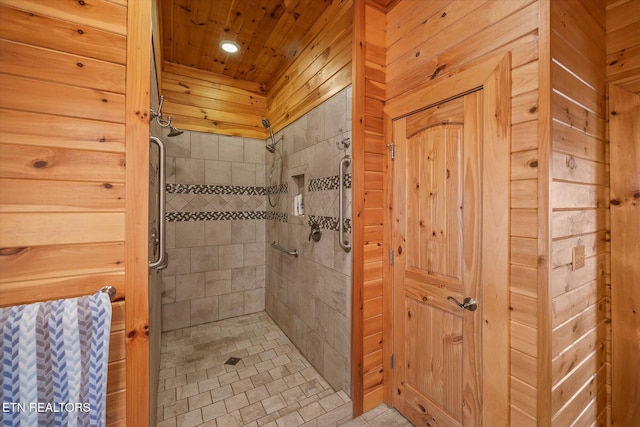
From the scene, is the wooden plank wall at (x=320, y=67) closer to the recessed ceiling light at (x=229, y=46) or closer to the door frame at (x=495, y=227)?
the recessed ceiling light at (x=229, y=46)

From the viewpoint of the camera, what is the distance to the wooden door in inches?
52.4

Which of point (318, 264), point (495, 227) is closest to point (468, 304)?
point (495, 227)

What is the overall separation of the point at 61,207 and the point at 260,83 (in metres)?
3.05

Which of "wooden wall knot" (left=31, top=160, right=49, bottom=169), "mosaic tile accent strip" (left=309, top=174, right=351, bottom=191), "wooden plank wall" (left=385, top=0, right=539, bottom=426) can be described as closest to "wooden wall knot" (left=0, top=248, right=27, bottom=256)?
"wooden wall knot" (left=31, top=160, right=49, bottom=169)

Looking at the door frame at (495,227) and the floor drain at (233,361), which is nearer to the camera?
the door frame at (495,227)

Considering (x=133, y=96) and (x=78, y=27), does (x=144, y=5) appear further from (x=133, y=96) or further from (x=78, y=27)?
(x=133, y=96)

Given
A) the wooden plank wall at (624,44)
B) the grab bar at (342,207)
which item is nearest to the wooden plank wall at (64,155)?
the grab bar at (342,207)

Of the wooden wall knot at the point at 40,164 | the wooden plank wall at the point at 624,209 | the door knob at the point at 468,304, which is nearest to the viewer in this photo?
the wooden wall knot at the point at 40,164

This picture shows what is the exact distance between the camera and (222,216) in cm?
327

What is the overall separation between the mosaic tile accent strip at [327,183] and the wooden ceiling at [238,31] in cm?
135

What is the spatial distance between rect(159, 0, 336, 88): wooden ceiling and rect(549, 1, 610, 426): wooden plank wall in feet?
5.34

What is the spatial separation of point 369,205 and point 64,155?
1529 millimetres

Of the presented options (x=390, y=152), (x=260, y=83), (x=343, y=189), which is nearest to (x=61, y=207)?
(x=343, y=189)

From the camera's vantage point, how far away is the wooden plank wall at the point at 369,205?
1744 mm
